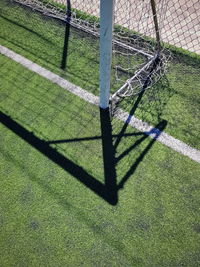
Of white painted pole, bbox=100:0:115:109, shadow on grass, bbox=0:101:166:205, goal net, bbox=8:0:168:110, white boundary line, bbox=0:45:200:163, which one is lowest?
shadow on grass, bbox=0:101:166:205

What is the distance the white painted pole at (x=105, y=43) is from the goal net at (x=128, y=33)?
1.51 feet

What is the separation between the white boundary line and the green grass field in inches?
3.6

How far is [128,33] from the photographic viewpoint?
5.92 m

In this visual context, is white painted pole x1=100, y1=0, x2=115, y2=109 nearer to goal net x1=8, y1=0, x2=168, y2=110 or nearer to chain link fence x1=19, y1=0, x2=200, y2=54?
goal net x1=8, y1=0, x2=168, y2=110

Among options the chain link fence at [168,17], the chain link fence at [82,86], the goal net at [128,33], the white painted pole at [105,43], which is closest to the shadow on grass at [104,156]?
the chain link fence at [82,86]

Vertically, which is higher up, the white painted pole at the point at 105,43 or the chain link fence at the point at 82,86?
the white painted pole at the point at 105,43

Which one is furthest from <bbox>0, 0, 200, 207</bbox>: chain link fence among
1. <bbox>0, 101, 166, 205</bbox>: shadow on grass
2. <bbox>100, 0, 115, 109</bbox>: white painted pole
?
<bbox>100, 0, 115, 109</bbox>: white painted pole

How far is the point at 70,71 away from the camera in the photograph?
5.41 metres

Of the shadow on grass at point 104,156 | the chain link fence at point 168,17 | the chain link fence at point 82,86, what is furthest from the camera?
the chain link fence at point 168,17

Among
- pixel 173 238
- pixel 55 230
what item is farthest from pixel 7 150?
pixel 173 238

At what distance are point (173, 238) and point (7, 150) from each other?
248 centimetres

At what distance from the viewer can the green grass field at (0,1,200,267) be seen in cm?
356

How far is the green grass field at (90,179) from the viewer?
3.56 metres

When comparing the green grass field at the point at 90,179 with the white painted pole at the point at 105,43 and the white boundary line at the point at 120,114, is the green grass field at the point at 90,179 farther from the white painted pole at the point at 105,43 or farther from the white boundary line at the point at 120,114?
the white painted pole at the point at 105,43
